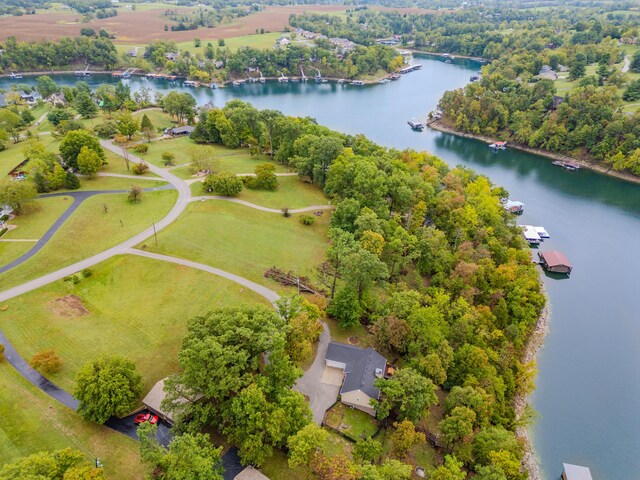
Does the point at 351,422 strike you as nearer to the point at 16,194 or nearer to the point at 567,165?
the point at 16,194

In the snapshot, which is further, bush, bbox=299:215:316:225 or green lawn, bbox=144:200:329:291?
bush, bbox=299:215:316:225

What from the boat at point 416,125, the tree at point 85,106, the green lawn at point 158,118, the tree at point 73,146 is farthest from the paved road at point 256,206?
the boat at point 416,125

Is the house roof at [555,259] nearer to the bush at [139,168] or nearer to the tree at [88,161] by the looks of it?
the bush at [139,168]

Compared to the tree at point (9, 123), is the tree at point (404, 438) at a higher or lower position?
lower

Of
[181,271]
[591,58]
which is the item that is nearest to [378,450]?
[181,271]

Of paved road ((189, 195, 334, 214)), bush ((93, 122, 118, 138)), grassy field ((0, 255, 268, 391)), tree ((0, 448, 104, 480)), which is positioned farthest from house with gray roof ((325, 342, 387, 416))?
bush ((93, 122, 118, 138))

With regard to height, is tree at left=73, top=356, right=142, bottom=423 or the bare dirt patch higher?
tree at left=73, top=356, right=142, bottom=423

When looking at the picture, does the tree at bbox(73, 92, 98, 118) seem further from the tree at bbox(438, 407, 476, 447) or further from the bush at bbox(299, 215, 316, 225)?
the tree at bbox(438, 407, 476, 447)

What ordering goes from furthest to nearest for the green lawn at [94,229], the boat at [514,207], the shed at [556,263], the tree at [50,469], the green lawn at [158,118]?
the green lawn at [158,118] → the boat at [514,207] → the shed at [556,263] → the green lawn at [94,229] → the tree at [50,469]
